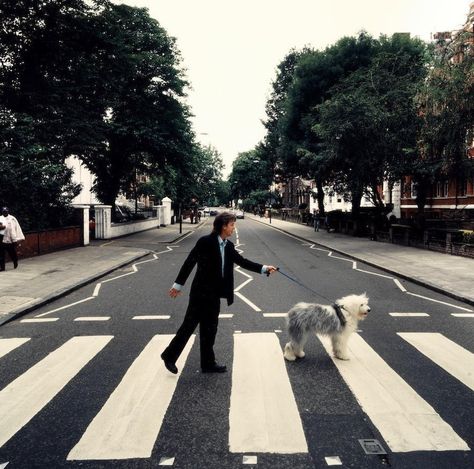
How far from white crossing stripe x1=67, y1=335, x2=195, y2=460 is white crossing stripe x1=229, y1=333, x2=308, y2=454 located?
0.71m

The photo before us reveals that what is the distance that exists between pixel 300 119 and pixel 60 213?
20987 mm

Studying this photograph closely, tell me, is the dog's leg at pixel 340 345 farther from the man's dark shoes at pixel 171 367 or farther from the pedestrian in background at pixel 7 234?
the pedestrian in background at pixel 7 234

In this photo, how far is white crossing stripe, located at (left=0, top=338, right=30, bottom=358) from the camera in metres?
6.32

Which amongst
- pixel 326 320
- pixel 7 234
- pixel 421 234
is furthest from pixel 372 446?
pixel 421 234

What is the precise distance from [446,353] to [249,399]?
10.4 ft

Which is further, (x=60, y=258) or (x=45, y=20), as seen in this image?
(x=45, y=20)

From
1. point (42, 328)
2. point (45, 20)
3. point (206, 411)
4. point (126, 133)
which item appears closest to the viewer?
point (206, 411)

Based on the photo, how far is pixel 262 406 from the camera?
173 inches

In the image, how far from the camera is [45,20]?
20.4 metres

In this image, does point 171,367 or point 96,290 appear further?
point 96,290

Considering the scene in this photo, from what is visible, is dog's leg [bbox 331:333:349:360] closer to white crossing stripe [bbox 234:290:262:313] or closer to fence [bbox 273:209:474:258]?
white crossing stripe [bbox 234:290:262:313]

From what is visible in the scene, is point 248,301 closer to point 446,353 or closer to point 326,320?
point 326,320

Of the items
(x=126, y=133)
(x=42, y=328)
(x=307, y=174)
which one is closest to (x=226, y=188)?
(x=307, y=174)

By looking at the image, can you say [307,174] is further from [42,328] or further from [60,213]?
[42,328]
